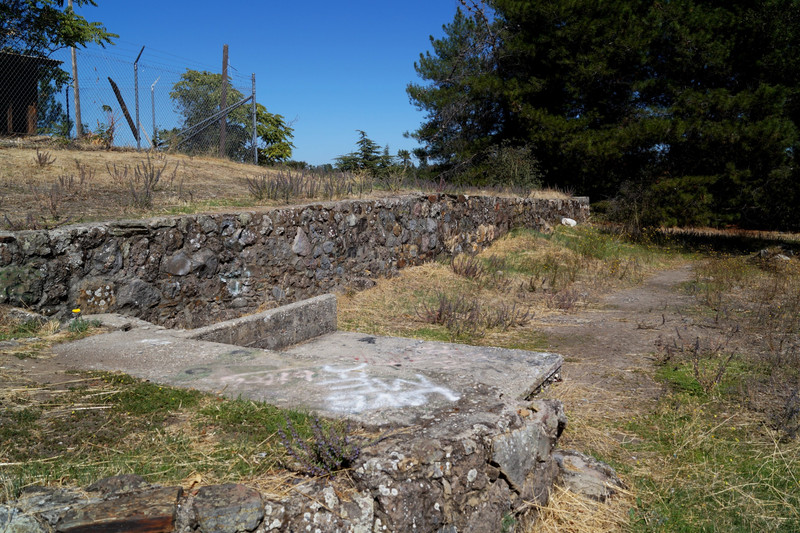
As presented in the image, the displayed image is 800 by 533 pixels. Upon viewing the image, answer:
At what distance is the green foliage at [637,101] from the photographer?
47.6 feet

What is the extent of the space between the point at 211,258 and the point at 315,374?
311cm

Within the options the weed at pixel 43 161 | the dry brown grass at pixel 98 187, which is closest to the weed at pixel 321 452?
the dry brown grass at pixel 98 187

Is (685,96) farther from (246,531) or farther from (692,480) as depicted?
(246,531)

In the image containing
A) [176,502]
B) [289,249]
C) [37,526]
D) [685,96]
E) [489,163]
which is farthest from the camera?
[489,163]

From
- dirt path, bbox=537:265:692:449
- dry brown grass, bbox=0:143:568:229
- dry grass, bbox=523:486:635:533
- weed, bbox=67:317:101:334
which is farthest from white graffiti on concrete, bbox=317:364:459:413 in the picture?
dry brown grass, bbox=0:143:568:229

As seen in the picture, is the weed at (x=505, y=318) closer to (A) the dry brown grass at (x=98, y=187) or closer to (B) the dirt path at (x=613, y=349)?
(B) the dirt path at (x=613, y=349)

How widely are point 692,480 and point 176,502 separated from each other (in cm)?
292

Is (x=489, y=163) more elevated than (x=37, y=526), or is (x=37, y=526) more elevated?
(x=489, y=163)

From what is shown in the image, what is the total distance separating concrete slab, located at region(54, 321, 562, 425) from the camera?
290 cm

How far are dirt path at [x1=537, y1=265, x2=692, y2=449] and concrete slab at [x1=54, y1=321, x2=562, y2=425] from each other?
0.46m

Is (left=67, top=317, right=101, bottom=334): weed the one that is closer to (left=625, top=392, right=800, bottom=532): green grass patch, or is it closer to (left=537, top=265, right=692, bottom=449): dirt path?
(left=537, top=265, right=692, bottom=449): dirt path

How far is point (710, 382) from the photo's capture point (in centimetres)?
473

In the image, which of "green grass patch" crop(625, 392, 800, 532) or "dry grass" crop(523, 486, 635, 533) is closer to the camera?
"dry grass" crop(523, 486, 635, 533)

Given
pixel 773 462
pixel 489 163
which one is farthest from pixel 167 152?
pixel 773 462
